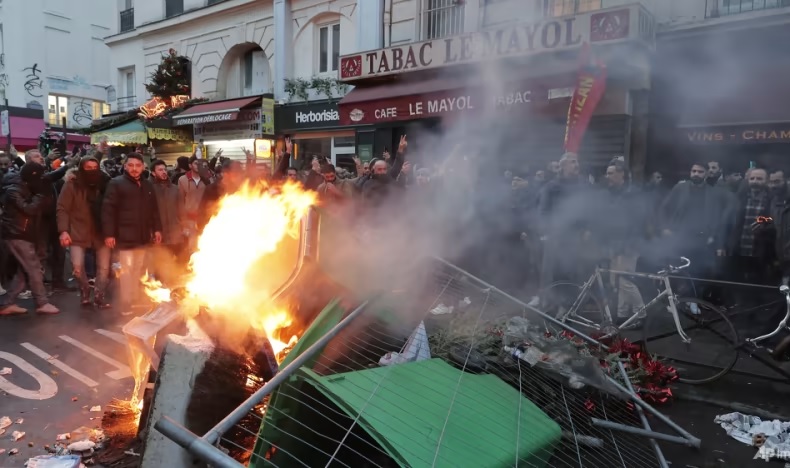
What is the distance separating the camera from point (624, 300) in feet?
19.2

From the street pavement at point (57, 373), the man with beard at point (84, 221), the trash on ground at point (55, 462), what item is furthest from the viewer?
the man with beard at point (84, 221)

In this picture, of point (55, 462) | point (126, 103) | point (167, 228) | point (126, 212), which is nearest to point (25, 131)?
point (126, 103)

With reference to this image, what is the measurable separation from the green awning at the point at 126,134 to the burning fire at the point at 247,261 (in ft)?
43.9

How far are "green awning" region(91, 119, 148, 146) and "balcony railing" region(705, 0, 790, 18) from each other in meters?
14.2

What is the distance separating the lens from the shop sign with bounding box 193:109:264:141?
14153mm

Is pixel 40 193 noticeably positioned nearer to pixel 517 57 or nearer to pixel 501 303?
pixel 501 303

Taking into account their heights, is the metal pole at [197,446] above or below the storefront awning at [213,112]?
below

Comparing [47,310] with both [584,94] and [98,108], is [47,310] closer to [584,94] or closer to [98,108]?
[584,94]

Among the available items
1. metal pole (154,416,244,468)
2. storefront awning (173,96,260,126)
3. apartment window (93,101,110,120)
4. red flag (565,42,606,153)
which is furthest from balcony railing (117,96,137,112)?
metal pole (154,416,244,468)

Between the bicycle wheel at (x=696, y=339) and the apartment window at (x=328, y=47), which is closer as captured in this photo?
the bicycle wheel at (x=696, y=339)

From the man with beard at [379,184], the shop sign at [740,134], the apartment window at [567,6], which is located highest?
the apartment window at [567,6]

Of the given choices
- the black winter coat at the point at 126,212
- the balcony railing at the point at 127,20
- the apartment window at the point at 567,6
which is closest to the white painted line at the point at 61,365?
the black winter coat at the point at 126,212

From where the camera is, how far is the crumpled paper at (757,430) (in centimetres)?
338

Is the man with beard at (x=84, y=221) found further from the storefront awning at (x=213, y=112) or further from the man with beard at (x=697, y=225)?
the storefront awning at (x=213, y=112)
